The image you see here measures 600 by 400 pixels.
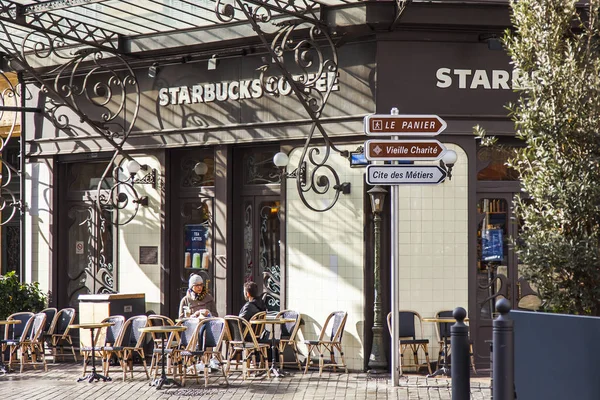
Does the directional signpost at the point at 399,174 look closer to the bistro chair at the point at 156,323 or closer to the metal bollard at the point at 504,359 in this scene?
the metal bollard at the point at 504,359

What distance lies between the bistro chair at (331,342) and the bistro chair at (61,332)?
372cm

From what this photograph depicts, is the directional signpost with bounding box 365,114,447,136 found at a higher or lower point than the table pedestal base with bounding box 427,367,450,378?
higher

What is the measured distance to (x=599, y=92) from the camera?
7.52m

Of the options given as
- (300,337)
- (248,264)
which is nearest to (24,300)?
(248,264)

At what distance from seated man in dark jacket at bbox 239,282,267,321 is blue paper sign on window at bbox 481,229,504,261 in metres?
3.16

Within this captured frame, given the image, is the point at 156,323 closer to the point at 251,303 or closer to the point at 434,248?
the point at 251,303

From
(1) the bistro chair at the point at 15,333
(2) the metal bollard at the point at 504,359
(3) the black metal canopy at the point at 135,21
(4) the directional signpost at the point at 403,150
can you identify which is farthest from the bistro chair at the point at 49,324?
(2) the metal bollard at the point at 504,359

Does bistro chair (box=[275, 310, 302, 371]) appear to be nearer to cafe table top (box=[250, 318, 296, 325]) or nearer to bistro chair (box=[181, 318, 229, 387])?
cafe table top (box=[250, 318, 296, 325])

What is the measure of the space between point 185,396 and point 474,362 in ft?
13.8

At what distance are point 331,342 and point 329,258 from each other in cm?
128

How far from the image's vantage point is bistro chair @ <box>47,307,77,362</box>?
14.7 meters

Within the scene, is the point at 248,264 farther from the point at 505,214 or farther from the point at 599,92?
the point at 599,92

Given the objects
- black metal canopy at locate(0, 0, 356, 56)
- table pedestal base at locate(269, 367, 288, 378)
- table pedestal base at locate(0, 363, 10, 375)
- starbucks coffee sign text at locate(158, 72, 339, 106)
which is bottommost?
table pedestal base at locate(0, 363, 10, 375)

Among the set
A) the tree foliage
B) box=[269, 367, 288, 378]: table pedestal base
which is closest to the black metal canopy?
box=[269, 367, 288, 378]: table pedestal base
